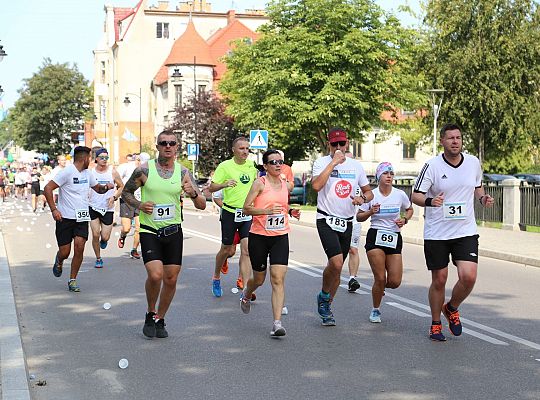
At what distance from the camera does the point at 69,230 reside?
41.1 feet

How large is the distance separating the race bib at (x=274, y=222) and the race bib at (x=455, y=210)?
157cm

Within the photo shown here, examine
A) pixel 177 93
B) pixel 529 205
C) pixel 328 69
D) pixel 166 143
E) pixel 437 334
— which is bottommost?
pixel 437 334

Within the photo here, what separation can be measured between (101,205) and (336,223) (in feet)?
22.3

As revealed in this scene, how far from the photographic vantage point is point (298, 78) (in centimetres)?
4634

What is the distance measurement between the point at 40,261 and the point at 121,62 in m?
85.7

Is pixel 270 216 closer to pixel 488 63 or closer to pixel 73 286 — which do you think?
pixel 73 286

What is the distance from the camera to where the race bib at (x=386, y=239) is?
32.1 ft

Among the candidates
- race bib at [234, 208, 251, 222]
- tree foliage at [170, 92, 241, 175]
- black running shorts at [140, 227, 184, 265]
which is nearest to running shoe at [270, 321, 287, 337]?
black running shorts at [140, 227, 184, 265]

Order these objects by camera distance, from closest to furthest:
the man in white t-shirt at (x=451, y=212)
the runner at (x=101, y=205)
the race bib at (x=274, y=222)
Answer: the man in white t-shirt at (x=451, y=212), the race bib at (x=274, y=222), the runner at (x=101, y=205)

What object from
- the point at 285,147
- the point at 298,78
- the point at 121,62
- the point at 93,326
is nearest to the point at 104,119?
the point at 121,62

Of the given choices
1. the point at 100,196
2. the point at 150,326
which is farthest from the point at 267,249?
the point at 100,196

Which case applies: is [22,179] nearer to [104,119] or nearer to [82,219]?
[82,219]

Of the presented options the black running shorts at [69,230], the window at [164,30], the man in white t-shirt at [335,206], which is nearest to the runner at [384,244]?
the man in white t-shirt at [335,206]

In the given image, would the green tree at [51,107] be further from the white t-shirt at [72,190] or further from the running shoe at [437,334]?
the running shoe at [437,334]
